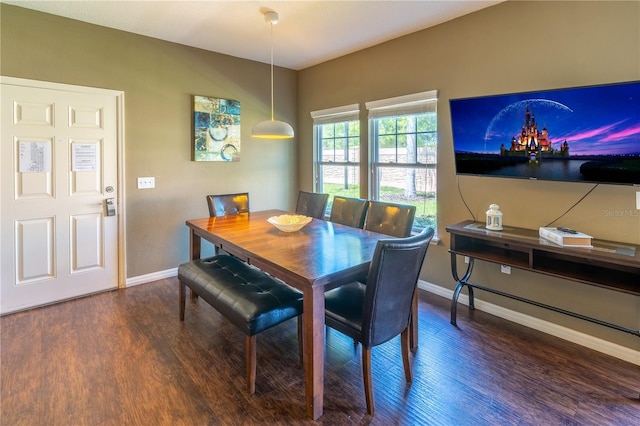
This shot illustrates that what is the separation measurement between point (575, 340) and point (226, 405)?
2552 millimetres

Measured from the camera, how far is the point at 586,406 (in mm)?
1900

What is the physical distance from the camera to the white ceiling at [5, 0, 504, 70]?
288 centimetres

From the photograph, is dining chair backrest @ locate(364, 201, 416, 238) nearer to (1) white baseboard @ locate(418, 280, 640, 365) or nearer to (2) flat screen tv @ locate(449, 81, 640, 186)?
(2) flat screen tv @ locate(449, 81, 640, 186)

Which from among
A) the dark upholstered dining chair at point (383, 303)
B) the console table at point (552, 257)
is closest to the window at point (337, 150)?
the console table at point (552, 257)

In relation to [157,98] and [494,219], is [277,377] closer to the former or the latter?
[494,219]

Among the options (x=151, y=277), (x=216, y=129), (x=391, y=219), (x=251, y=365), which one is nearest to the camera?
(x=251, y=365)

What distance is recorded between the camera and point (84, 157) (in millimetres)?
3336

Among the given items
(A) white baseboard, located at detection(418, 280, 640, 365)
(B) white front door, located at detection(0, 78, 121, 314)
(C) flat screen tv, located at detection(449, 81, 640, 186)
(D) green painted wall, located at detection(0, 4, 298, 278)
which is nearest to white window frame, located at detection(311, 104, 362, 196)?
(D) green painted wall, located at detection(0, 4, 298, 278)

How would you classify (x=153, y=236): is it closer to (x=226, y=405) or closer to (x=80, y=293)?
(x=80, y=293)

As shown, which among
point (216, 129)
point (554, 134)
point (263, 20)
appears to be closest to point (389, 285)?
point (554, 134)

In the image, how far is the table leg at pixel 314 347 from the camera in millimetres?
1765

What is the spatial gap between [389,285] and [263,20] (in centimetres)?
277

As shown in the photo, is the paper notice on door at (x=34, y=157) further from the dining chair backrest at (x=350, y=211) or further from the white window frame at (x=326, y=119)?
the white window frame at (x=326, y=119)

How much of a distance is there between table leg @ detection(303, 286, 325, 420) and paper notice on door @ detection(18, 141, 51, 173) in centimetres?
293
